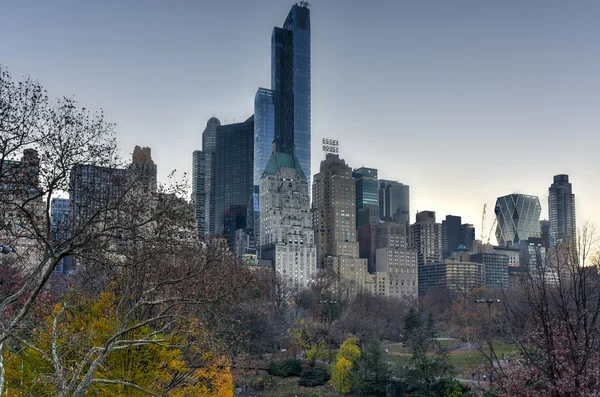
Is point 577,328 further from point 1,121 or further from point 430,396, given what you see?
point 430,396

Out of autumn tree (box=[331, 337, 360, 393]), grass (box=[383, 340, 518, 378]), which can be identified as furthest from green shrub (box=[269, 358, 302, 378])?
grass (box=[383, 340, 518, 378])

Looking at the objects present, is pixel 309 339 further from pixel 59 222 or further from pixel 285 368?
pixel 59 222

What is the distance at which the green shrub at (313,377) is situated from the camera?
51781mm

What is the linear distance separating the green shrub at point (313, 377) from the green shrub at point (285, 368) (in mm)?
1797

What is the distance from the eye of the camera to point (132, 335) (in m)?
21.1

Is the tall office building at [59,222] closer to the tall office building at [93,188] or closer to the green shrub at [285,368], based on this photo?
the tall office building at [93,188]

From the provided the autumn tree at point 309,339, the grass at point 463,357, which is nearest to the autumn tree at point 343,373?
the grass at point 463,357

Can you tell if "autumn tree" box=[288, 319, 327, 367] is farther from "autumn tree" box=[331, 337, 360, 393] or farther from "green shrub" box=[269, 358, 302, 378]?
"autumn tree" box=[331, 337, 360, 393]

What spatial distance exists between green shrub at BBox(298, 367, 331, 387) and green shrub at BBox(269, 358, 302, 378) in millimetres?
1797

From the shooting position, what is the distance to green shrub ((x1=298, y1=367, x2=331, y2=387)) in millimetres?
51781

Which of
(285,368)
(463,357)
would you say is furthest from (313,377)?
(463,357)

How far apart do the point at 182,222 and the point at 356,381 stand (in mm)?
32998

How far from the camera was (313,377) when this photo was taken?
52.4 m

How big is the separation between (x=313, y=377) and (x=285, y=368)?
3.87 m
